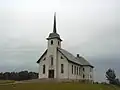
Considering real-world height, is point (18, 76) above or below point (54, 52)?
below

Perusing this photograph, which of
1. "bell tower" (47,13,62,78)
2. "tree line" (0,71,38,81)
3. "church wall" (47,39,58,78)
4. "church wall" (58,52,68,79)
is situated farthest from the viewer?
"tree line" (0,71,38,81)

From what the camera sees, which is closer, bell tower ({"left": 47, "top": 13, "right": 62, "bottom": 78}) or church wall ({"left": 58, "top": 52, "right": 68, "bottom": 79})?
church wall ({"left": 58, "top": 52, "right": 68, "bottom": 79})

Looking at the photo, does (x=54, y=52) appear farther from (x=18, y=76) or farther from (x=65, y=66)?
(x=18, y=76)

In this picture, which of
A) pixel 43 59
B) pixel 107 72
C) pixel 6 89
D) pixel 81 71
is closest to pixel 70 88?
pixel 6 89

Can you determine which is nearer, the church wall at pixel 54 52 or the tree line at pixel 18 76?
the church wall at pixel 54 52

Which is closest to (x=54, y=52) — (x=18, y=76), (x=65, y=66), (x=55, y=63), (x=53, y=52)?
(x=53, y=52)

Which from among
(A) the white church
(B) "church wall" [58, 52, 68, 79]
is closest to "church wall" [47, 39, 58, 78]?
(A) the white church

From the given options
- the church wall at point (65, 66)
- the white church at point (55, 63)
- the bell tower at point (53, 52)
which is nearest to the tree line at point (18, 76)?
the white church at point (55, 63)

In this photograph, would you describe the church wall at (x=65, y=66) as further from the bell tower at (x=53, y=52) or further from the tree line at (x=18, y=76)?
the tree line at (x=18, y=76)

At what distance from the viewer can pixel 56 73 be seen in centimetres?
5447

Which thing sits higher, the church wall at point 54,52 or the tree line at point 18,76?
the church wall at point 54,52

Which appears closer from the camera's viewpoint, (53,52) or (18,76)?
(53,52)

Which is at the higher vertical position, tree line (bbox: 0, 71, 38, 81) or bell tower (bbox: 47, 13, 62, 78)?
bell tower (bbox: 47, 13, 62, 78)

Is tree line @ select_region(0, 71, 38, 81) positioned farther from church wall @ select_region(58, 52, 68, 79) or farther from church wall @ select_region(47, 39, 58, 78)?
church wall @ select_region(58, 52, 68, 79)
